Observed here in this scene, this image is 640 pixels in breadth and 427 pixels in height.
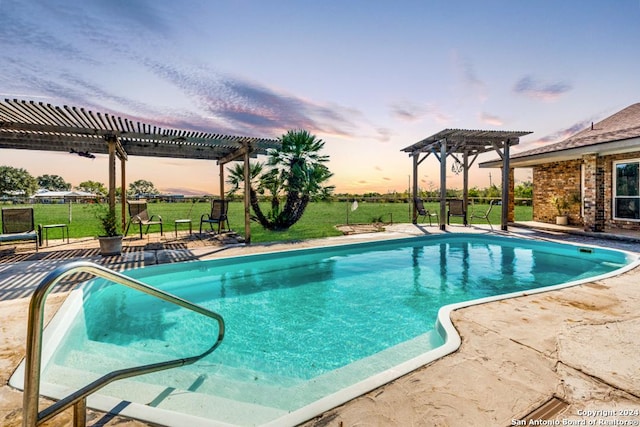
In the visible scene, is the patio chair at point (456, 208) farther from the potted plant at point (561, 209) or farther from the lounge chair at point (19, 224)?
the lounge chair at point (19, 224)

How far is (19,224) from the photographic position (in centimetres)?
693

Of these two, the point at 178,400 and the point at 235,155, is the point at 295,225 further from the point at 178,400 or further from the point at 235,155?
the point at 178,400

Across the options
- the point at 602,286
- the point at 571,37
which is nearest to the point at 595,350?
the point at 602,286

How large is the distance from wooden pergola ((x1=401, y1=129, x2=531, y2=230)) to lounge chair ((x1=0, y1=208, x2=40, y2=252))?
11.1 metres

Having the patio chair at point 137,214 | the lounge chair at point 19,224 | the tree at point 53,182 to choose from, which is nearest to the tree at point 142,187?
the tree at point 53,182

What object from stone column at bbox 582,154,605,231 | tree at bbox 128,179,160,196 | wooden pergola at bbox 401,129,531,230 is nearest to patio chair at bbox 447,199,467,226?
wooden pergola at bbox 401,129,531,230

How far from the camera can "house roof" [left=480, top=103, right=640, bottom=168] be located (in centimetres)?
812

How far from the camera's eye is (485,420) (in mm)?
1626

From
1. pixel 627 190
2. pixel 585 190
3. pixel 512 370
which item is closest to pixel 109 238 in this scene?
pixel 512 370

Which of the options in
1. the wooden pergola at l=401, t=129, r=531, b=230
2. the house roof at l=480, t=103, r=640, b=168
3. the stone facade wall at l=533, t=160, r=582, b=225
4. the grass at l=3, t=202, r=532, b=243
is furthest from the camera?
the stone facade wall at l=533, t=160, r=582, b=225

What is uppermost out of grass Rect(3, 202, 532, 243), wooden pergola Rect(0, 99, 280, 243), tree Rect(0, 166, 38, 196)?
tree Rect(0, 166, 38, 196)

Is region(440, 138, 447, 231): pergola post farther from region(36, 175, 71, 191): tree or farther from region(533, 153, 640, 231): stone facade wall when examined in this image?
region(36, 175, 71, 191): tree

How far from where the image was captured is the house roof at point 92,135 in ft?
20.1

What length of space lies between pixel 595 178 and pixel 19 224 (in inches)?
601
